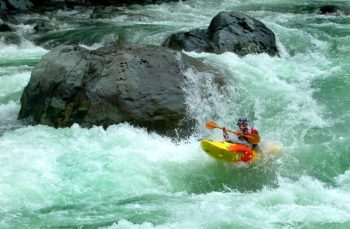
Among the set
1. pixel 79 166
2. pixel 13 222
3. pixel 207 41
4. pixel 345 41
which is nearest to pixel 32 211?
pixel 13 222

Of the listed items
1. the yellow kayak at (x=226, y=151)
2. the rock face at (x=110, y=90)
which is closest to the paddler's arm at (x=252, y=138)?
the yellow kayak at (x=226, y=151)

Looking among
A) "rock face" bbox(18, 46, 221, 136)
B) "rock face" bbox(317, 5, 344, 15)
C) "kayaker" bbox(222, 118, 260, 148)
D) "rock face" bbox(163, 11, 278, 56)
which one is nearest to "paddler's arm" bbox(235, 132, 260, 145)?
"kayaker" bbox(222, 118, 260, 148)

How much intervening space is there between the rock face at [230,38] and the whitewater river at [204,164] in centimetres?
45

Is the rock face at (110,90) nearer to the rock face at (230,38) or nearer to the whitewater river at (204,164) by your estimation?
the whitewater river at (204,164)

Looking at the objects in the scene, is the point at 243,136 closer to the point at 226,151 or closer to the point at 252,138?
the point at 252,138

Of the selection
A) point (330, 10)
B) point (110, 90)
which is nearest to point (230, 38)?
point (110, 90)

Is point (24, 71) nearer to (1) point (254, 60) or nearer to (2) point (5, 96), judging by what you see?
(2) point (5, 96)

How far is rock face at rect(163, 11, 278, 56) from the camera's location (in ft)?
41.3

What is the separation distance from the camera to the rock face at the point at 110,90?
8672 millimetres

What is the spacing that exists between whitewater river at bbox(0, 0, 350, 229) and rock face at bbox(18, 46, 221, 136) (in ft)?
0.78

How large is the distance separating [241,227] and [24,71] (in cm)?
788

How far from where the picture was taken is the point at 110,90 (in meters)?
8.75

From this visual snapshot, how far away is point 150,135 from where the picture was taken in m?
8.51

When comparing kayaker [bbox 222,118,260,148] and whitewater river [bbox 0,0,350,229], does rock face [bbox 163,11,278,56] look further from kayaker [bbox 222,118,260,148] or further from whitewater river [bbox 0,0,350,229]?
kayaker [bbox 222,118,260,148]
